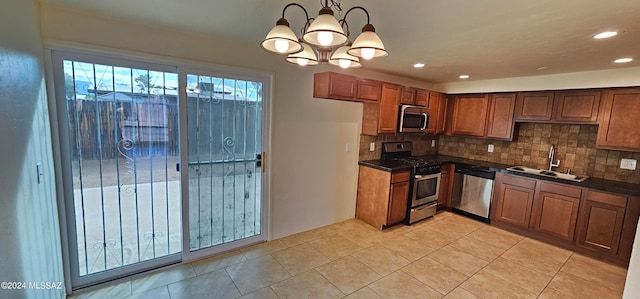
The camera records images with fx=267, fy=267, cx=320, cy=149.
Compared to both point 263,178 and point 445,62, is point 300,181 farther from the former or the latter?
point 445,62

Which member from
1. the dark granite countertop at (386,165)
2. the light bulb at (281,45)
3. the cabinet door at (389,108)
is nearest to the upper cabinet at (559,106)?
the cabinet door at (389,108)

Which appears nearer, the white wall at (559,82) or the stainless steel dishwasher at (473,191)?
the white wall at (559,82)

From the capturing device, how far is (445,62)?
323cm

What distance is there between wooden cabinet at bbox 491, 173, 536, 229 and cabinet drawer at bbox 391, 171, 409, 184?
4.58 feet

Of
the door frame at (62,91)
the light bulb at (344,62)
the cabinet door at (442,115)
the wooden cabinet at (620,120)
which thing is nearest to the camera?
the light bulb at (344,62)

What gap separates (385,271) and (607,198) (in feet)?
8.91

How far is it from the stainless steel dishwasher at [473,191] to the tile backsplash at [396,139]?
28.9 inches

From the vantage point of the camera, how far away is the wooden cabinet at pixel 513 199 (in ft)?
12.0

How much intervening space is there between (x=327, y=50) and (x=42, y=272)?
88.3 inches

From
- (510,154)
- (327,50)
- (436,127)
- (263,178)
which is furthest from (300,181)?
(510,154)

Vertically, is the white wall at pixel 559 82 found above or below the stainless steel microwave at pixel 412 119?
above

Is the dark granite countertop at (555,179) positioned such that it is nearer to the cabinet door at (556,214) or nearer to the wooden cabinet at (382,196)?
the wooden cabinet at (382,196)

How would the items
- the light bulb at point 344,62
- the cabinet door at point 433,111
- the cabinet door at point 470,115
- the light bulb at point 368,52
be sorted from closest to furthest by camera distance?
the light bulb at point 368,52, the light bulb at point 344,62, the cabinet door at point 470,115, the cabinet door at point 433,111

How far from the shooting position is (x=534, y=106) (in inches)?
151
